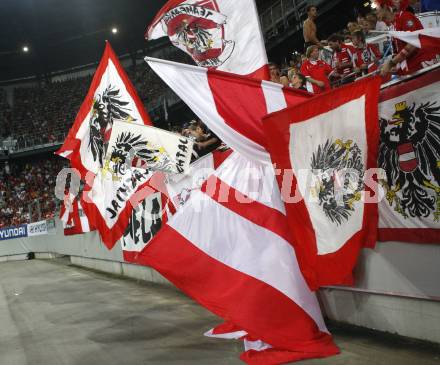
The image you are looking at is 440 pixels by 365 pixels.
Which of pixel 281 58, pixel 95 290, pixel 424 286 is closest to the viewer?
pixel 424 286

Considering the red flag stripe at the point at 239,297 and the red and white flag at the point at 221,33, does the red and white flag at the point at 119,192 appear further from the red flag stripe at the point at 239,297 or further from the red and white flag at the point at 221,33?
the red flag stripe at the point at 239,297

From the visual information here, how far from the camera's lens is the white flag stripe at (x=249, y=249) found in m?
4.16

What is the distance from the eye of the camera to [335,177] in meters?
4.11

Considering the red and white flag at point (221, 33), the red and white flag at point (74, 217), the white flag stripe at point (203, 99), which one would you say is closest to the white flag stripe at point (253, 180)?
the white flag stripe at point (203, 99)

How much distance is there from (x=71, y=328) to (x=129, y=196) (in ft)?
7.45

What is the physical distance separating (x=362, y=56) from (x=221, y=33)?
2.21 m

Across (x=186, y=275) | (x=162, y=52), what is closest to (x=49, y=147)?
(x=162, y=52)

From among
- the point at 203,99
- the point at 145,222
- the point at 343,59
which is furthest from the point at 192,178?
the point at 343,59

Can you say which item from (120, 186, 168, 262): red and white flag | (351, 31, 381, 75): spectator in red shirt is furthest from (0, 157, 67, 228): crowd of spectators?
(351, 31, 381, 75): spectator in red shirt

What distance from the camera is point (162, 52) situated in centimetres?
3525

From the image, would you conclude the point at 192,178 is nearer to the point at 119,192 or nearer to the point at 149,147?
the point at 149,147

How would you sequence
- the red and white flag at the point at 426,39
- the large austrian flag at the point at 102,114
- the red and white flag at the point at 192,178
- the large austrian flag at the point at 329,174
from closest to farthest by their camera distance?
the red and white flag at the point at 426,39 → the large austrian flag at the point at 329,174 → the red and white flag at the point at 192,178 → the large austrian flag at the point at 102,114

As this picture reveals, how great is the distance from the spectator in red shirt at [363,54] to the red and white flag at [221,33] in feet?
4.62

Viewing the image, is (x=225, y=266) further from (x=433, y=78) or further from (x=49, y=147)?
(x=49, y=147)
